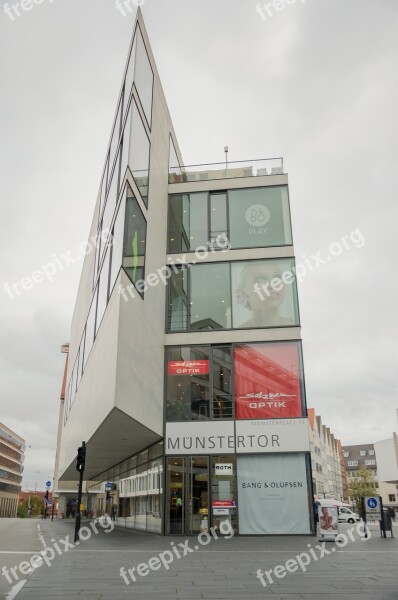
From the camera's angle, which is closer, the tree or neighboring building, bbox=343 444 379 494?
the tree

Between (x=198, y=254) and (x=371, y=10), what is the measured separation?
524 inches

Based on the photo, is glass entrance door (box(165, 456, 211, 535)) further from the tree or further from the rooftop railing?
the tree

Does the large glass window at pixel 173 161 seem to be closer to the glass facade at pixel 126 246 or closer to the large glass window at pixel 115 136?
the large glass window at pixel 115 136

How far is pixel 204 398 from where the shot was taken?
20547 millimetres

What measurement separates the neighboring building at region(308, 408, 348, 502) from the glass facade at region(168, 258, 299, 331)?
5110 centimetres

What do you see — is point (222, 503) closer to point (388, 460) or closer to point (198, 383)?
point (198, 383)

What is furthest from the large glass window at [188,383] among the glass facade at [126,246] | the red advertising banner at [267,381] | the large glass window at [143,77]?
the large glass window at [143,77]

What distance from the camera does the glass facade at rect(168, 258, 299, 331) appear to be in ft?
70.5

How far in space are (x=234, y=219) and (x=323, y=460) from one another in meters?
77.3

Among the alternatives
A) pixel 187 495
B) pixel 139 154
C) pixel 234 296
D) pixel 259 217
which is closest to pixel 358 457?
pixel 259 217

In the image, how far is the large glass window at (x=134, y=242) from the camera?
17562 millimetres

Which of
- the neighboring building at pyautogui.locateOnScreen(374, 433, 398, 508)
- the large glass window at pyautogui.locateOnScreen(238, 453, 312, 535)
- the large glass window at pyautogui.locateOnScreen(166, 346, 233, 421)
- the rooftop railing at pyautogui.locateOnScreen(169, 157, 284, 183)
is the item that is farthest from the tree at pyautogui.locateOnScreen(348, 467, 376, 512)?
the rooftop railing at pyautogui.locateOnScreen(169, 157, 284, 183)

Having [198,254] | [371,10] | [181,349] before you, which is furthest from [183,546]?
[371,10]

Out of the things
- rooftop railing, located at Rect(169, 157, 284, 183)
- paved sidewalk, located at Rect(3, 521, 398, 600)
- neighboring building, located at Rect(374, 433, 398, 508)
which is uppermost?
rooftop railing, located at Rect(169, 157, 284, 183)
